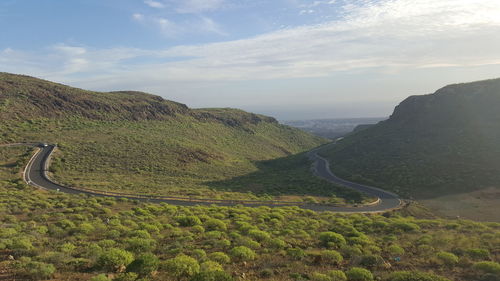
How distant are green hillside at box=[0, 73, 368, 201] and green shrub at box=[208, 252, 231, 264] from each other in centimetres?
2421

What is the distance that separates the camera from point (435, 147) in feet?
206

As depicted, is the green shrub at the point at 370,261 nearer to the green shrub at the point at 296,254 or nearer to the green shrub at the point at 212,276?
the green shrub at the point at 296,254

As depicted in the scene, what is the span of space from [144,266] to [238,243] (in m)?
5.36

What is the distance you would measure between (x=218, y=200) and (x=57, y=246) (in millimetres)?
21619

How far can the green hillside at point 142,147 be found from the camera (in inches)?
1774

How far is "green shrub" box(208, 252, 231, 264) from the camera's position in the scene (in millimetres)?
11217

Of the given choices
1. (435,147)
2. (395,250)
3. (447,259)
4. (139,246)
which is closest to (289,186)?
(395,250)

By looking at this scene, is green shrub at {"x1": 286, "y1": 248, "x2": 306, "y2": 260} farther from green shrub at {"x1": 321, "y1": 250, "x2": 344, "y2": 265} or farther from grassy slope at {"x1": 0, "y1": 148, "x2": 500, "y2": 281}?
green shrub at {"x1": 321, "y1": 250, "x2": 344, "y2": 265}

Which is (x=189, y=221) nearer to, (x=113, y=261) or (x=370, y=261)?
(x=113, y=261)

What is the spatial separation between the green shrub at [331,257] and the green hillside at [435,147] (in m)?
36.9

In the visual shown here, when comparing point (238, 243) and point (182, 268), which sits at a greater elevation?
point (182, 268)

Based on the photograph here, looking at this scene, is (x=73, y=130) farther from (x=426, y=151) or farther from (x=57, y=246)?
(x=426, y=151)

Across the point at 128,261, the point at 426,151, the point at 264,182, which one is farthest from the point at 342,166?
the point at 128,261

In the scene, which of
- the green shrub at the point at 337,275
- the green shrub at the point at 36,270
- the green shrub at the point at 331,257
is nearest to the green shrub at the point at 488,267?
the green shrub at the point at 331,257
